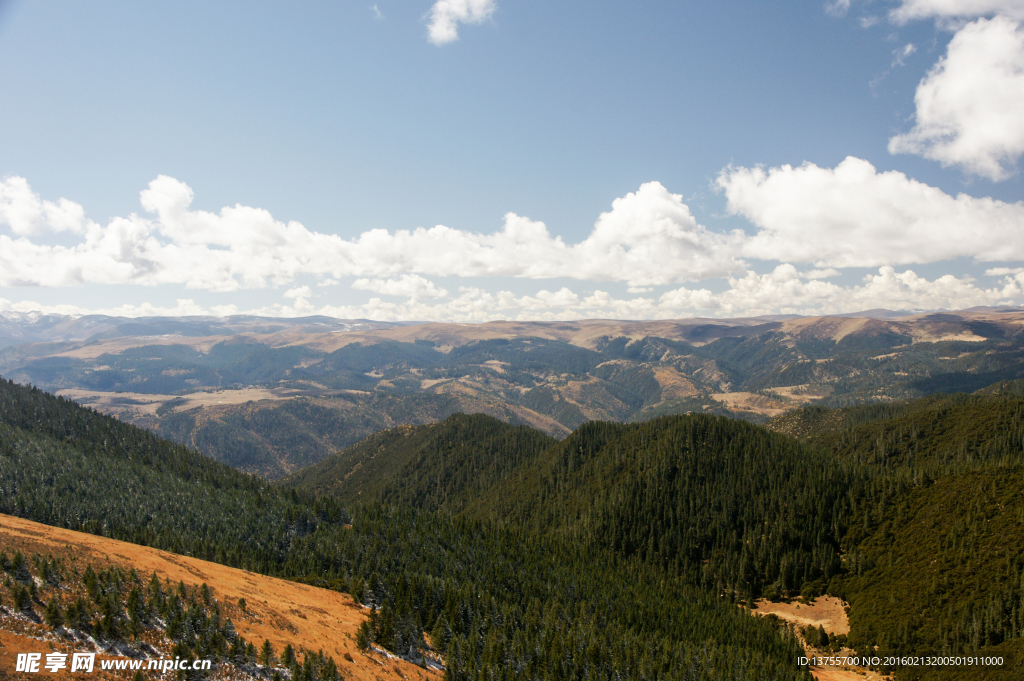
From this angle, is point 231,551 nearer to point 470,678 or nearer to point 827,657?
point 470,678

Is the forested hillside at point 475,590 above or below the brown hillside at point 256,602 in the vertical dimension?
below

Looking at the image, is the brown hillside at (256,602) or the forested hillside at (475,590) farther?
the forested hillside at (475,590)

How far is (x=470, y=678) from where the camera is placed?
97.8 meters

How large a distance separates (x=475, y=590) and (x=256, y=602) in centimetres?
6504

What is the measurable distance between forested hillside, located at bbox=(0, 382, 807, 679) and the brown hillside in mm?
8792

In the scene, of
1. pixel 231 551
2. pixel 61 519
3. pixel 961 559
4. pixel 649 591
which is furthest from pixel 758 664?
pixel 61 519

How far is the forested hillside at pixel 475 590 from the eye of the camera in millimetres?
107000

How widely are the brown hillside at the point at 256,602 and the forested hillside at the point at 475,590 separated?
8792 mm

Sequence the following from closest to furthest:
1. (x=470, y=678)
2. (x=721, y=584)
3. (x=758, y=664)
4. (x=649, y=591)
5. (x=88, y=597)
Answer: (x=88, y=597) → (x=470, y=678) → (x=758, y=664) → (x=649, y=591) → (x=721, y=584)

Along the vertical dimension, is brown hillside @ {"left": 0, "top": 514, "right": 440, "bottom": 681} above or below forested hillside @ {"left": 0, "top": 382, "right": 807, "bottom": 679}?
above

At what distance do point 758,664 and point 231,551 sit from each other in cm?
15597

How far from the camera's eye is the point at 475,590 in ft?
473

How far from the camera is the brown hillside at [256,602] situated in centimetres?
8656

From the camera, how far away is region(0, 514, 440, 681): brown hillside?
86562 mm
